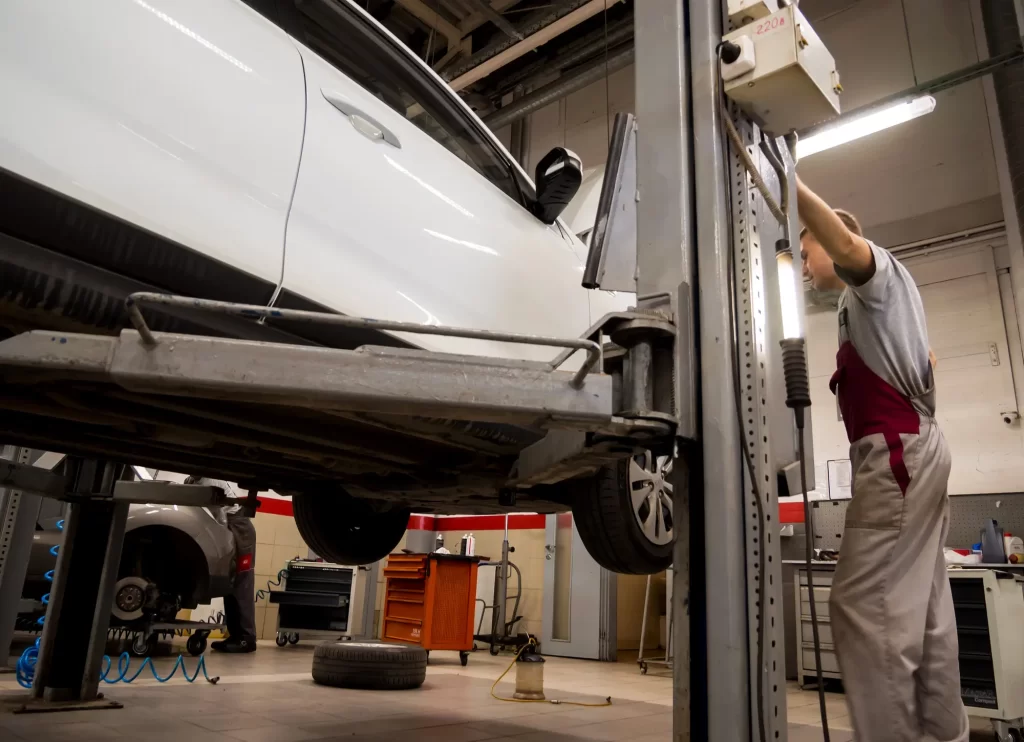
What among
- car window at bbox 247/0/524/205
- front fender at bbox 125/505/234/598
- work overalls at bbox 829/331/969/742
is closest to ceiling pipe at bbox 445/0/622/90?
car window at bbox 247/0/524/205

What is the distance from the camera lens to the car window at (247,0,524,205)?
5.82 ft

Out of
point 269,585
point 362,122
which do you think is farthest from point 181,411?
point 269,585

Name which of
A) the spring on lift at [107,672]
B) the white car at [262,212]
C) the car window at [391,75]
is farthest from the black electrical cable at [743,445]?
the spring on lift at [107,672]

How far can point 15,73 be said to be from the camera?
1017 millimetres

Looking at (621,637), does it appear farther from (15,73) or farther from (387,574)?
(15,73)

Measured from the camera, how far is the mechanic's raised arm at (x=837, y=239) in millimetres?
1636

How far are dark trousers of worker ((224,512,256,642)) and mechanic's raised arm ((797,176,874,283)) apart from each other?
4.13m

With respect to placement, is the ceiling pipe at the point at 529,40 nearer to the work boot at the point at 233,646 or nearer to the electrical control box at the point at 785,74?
the electrical control box at the point at 785,74

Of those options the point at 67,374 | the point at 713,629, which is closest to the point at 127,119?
the point at 67,374

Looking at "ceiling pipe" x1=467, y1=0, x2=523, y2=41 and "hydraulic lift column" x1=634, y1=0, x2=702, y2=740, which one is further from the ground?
"ceiling pipe" x1=467, y1=0, x2=523, y2=41

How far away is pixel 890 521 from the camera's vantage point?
1508 millimetres

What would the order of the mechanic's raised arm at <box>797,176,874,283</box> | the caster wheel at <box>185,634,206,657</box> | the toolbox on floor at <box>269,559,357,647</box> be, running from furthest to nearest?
the toolbox on floor at <box>269,559,357,647</box> → the caster wheel at <box>185,634,206,657</box> → the mechanic's raised arm at <box>797,176,874,283</box>

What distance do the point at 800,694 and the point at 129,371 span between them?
4775mm

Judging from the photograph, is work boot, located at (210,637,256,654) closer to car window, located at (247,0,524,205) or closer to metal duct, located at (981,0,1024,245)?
car window, located at (247,0,524,205)
